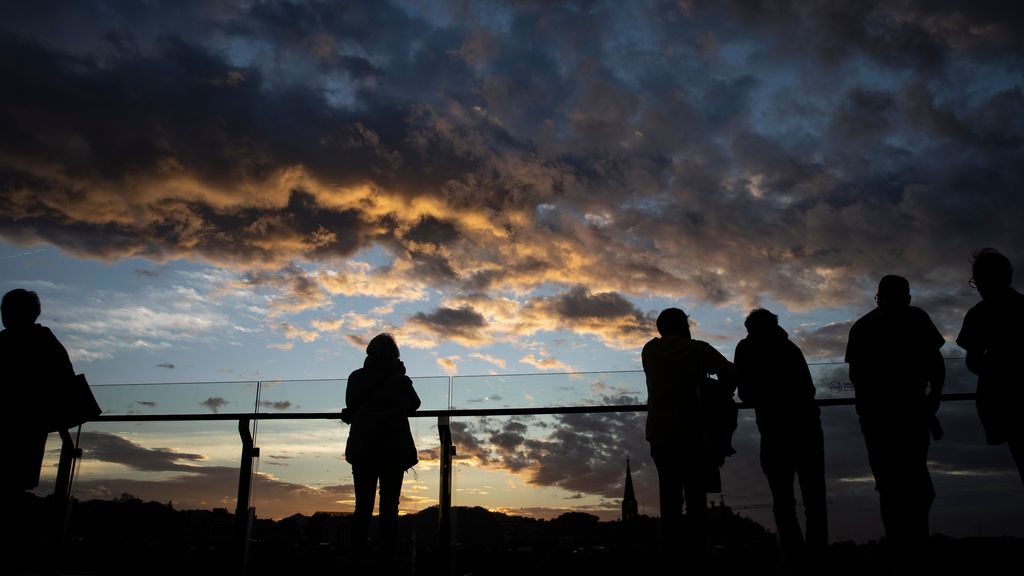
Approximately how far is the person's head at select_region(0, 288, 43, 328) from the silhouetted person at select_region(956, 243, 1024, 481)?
15.9ft

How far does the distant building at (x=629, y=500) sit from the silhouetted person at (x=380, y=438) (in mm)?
1564

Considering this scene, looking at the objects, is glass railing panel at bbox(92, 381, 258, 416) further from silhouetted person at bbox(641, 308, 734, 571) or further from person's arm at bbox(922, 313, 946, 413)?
person's arm at bbox(922, 313, 946, 413)

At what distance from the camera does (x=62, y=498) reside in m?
6.01

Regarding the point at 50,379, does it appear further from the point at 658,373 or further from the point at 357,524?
the point at 658,373

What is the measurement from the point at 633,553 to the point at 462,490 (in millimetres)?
Answer: 1402

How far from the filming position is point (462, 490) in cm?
565

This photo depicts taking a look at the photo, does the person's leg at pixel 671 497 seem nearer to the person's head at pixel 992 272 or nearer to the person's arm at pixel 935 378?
the person's arm at pixel 935 378

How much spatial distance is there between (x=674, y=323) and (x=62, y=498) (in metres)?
5.25

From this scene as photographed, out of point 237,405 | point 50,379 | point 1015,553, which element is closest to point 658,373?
point 1015,553

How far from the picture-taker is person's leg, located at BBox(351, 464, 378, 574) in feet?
15.8

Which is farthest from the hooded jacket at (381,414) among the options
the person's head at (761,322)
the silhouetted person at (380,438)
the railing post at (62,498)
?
the railing post at (62,498)

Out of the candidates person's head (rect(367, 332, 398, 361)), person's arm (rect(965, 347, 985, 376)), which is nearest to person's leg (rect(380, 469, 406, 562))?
person's head (rect(367, 332, 398, 361))

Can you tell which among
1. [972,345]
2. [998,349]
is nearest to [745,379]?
[972,345]

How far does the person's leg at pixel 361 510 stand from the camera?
190 inches
